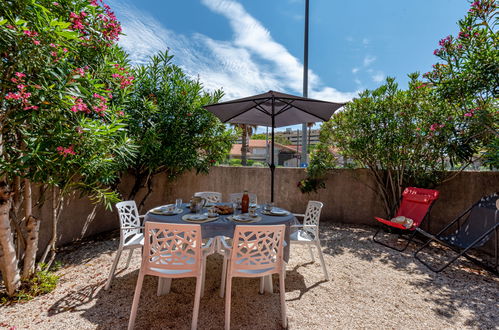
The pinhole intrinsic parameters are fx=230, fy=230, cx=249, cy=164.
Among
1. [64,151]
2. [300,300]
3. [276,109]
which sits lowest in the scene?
[300,300]

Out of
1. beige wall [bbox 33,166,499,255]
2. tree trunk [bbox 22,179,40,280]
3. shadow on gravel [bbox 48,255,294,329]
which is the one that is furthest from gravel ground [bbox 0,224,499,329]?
beige wall [bbox 33,166,499,255]

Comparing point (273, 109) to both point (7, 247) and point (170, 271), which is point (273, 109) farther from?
point (7, 247)

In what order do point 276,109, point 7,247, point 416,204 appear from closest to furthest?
point 7,247
point 416,204
point 276,109

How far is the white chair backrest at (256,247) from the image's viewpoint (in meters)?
1.87

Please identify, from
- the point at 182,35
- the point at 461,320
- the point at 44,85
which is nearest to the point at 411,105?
the point at 461,320

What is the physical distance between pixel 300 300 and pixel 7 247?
2780 millimetres

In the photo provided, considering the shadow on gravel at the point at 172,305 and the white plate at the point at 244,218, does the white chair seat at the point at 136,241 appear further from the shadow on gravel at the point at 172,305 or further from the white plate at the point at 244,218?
the white plate at the point at 244,218

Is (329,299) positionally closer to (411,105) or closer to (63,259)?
(63,259)

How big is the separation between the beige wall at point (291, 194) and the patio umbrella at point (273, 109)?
165cm

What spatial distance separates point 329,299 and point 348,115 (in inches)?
146

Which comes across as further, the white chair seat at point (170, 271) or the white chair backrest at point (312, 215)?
the white chair backrest at point (312, 215)

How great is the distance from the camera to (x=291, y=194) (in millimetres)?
5598

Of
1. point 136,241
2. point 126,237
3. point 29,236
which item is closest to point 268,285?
point 136,241

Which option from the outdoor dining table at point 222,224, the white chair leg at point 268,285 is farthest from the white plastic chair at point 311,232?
the white chair leg at point 268,285
